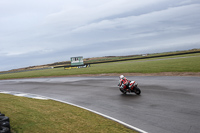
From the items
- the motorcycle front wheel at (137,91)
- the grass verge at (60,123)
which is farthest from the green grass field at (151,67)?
the grass verge at (60,123)

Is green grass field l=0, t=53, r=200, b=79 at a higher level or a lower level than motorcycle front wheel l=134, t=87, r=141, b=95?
higher

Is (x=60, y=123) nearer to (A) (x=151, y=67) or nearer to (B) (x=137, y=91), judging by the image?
(B) (x=137, y=91)

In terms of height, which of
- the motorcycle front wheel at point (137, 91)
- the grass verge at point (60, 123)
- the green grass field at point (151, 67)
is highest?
the green grass field at point (151, 67)

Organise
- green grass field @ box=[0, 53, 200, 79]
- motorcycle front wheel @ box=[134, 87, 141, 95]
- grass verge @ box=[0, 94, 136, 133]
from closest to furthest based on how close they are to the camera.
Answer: grass verge @ box=[0, 94, 136, 133] < motorcycle front wheel @ box=[134, 87, 141, 95] < green grass field @ box=[0, 53, 200, 79]

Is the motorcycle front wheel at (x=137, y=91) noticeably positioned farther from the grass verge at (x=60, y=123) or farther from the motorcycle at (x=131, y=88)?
the grass verge at (x=60, y=123)

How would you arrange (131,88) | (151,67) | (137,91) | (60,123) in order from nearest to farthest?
(60,123) → (137,91) → (131,88) → (151,67)

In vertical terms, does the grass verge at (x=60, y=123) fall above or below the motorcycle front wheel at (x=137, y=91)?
below

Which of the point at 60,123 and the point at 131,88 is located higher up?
the point at 131,88

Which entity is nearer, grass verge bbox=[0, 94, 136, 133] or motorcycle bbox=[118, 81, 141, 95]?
grass verge bbox=[0, 94, 136, 133]

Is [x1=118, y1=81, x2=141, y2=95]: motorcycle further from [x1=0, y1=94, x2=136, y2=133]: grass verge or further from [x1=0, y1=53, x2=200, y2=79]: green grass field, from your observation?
[x1=0, y1=53, x2=200, y2=79]: green grass field

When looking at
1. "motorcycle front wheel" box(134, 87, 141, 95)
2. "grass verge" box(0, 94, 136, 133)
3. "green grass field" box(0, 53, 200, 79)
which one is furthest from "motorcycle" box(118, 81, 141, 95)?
"green grass field" box(0, 53, 200, 79)

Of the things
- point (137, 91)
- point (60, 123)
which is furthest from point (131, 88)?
point (60, 123)

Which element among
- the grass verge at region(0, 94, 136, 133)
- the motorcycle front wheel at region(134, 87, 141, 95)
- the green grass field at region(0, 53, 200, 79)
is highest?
the green grass field at region(0, 53, 200, 79)

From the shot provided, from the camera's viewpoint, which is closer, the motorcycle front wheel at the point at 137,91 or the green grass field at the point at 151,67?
the motorcycle front wheel at the point at 137,91
